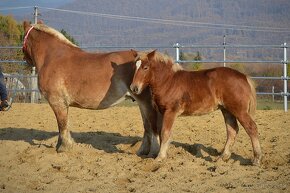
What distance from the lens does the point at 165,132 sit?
6453 mm

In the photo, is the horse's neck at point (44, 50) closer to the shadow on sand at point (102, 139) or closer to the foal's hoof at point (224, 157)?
the shadow on sand at point (102, 139)

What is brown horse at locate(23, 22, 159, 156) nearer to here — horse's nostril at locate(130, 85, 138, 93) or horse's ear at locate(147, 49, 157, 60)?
horse's ear at locate(147, 49, 157, 60)

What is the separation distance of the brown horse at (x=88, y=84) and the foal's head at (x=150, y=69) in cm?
37

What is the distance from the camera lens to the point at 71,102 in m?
7.18

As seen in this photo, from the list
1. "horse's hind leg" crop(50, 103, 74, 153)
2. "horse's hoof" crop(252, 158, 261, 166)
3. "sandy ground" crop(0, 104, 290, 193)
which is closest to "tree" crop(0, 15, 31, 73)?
"sandy ground" crop(0, 104, 290, 193)

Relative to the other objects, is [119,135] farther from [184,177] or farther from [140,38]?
[140,38]

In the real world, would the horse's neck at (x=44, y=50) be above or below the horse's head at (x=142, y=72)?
above

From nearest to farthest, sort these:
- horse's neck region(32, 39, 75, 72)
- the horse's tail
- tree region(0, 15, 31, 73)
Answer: the horse's tail
horse's neck region(32, 39, 75, 72)
tree region(0, 15, 31, 73)

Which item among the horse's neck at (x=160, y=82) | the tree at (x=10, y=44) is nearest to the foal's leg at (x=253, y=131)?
the horse's neck at (x=160, y=82)

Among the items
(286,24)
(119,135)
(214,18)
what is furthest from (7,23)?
(286,24)

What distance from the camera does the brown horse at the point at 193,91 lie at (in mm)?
6324

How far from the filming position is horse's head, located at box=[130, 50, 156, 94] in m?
6.29

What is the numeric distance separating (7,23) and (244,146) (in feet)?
84.4

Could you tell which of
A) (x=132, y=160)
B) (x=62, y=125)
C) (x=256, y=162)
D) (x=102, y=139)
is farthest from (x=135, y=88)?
(x=102, y=139)
